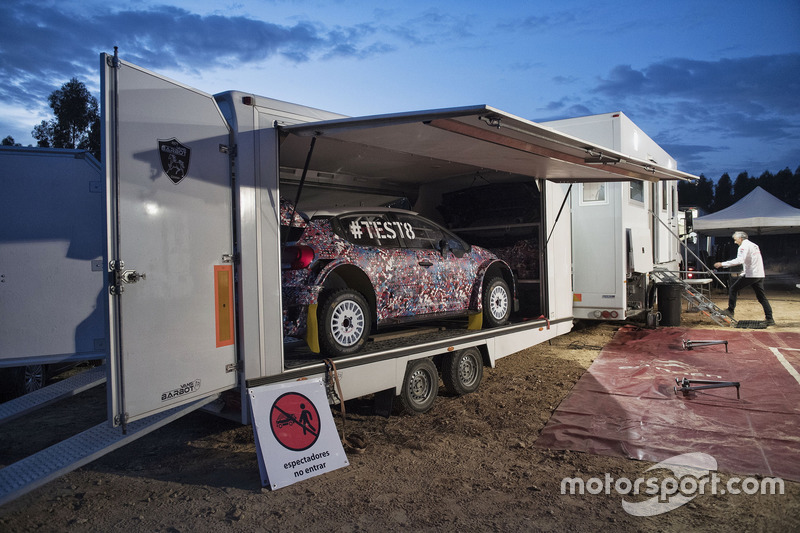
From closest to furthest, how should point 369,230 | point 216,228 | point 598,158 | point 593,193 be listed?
point 216,228, point 369,230, point 598,158, point 593,193

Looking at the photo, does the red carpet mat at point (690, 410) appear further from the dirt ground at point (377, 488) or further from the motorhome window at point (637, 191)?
the motorhome window at point (637, 191)

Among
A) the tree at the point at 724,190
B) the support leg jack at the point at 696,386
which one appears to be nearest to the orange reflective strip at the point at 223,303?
the support leg jack at the point at 696,386

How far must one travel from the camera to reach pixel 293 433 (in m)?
4.05

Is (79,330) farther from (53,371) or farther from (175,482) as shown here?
(175,482)

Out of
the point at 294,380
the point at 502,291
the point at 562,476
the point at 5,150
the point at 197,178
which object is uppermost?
the point at 5,150

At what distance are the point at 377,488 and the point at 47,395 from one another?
2815 millimetres

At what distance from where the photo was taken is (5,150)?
5.59 m

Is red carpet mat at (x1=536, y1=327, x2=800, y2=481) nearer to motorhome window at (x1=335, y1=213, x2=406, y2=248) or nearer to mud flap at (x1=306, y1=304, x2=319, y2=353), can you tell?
mud flap at (x1=306, y1=304, x2=319, y2=353)

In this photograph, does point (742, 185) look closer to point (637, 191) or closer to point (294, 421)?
point (637, 191)

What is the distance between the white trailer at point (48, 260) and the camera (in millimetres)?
5527

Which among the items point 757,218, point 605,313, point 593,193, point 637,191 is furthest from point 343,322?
point 757,218

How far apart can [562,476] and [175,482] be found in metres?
2.78

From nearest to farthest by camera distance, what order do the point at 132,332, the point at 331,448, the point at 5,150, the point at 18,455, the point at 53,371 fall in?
the point at 132,332 → the point at 331,448 → the point at 18,455 → the point at 5,150 → the point at 53,371

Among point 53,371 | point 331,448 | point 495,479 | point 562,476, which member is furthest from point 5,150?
point 562,476
